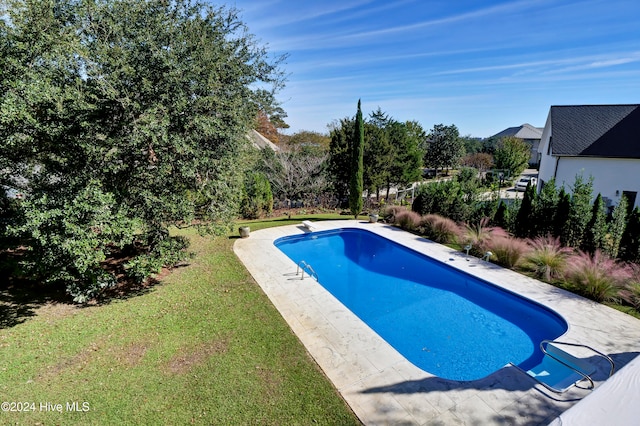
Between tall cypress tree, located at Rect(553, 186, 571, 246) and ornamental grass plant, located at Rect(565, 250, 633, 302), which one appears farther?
tall cypress tree, located at Rect(553, 186, 571, 246)

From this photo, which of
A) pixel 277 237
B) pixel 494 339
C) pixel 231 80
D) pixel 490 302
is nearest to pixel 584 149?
pixel 490 302

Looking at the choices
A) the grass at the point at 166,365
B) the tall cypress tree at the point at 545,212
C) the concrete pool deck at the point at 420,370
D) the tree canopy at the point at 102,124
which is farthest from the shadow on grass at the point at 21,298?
the tall cypress tree at the point at 545,212

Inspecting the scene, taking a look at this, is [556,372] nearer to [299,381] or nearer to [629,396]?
[629,396]

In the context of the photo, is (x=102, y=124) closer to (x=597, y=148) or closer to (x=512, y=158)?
(x=597, y=148)

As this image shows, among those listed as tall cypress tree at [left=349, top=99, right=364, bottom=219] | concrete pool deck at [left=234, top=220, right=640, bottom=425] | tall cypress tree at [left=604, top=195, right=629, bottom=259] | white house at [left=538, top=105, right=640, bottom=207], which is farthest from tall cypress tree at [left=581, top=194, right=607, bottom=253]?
tall cypress tree at [left=349, top=99, right=364, bottom=219]

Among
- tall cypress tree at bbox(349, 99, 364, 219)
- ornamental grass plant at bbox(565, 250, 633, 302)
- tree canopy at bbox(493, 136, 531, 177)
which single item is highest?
tree canopy at bbox(493, 136, 531, 177)

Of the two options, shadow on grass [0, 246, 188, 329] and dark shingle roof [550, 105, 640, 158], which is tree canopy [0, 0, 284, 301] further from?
dark shingle roof [550, 105, 640, 158]

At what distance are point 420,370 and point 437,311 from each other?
A: 3.56 metres

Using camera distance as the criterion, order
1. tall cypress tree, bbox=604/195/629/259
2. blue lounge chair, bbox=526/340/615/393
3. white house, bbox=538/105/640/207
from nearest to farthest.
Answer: blue lounge chair, bbox=526/340/615/393, tall cypress tree, bbox=604/195/629/259, white house, bbox=538/105/640/207

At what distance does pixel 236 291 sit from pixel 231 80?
6.51 m

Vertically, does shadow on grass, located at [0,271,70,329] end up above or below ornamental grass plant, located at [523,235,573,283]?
below

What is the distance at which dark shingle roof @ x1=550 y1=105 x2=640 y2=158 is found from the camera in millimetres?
17500

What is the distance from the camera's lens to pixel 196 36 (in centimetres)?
809

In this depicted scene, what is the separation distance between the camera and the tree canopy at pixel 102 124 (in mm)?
6102
